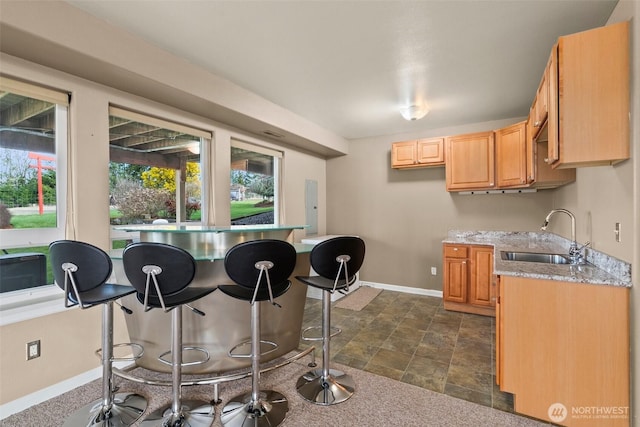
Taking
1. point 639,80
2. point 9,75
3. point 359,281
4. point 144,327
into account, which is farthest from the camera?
point 359,281

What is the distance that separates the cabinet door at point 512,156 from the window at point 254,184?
9.96ft

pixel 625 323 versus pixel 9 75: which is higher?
pixel 9 75

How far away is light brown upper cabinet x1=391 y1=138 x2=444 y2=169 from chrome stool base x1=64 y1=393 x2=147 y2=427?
4.14 metres

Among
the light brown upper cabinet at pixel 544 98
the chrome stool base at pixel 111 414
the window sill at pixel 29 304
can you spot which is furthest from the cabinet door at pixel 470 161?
the window sill at pixel 29 304

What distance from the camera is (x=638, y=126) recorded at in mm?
1519

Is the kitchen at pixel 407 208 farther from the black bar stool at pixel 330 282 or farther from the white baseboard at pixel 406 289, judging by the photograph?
the black bar stool at pixel 330 282

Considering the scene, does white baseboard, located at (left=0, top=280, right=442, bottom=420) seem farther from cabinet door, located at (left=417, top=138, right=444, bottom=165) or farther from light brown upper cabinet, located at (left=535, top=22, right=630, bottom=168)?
cabinet door, located at (left=417, top=138, right=444, bottom=165)

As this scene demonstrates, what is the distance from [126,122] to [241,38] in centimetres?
136

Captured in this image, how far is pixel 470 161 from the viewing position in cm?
396

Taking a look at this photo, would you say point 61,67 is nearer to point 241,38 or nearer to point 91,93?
point 91,93

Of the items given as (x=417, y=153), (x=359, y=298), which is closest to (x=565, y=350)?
(x=359, y=298)

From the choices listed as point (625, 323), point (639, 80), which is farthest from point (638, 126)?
point (625, 323)

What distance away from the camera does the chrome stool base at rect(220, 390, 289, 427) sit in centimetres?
179

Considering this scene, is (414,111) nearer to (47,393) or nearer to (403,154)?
(403,154)
